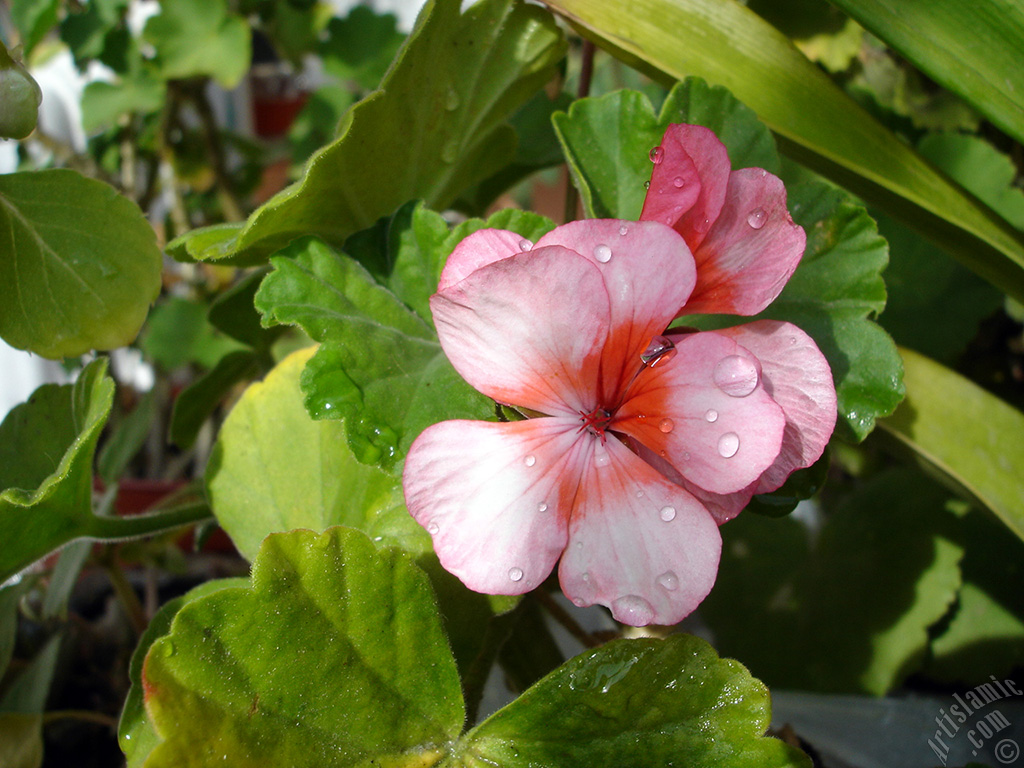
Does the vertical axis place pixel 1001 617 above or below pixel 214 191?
above

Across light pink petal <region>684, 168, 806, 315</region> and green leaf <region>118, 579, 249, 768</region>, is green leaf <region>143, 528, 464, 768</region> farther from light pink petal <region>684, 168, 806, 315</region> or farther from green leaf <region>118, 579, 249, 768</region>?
light pink petal <region>684, 168, 806, 315</region>

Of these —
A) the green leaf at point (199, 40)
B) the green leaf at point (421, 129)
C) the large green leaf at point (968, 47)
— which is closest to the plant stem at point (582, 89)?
the green leaf at point (421, 129)

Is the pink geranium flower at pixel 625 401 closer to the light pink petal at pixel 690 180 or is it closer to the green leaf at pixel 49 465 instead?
the light pink petal at pixel 690 180

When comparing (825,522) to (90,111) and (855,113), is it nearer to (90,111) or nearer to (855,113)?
(855,113)

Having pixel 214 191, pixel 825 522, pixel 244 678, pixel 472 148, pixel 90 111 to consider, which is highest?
pixel 472 148

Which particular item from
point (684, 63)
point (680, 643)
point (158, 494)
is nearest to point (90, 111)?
point (158, 494)

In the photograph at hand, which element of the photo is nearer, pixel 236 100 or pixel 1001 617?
pixel 1001 617

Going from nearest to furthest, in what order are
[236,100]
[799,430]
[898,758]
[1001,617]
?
[799,430] < [898,758] < [1001,617] < [236,100]

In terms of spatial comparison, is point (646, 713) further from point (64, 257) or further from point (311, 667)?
point (64, 257)
